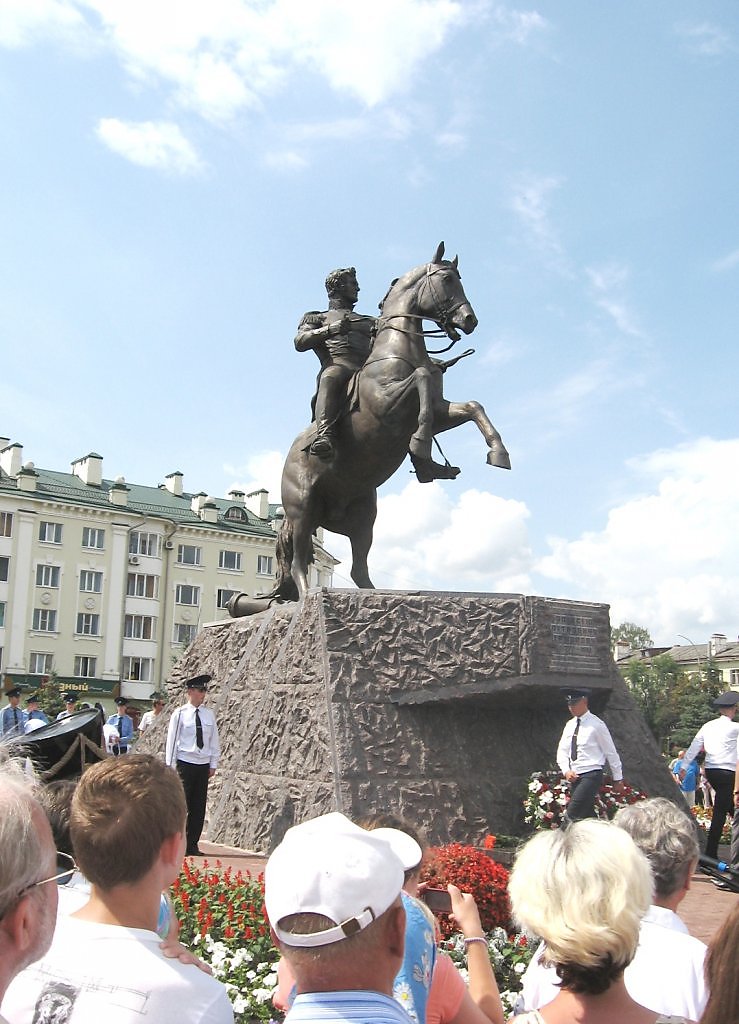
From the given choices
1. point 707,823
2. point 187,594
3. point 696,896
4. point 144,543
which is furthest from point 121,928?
point 187,594

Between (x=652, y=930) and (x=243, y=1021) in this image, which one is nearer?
(x=652, y=930)

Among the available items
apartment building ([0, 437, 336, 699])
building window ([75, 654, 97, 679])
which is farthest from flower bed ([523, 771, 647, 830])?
building window ([75, 654, 97, 679])

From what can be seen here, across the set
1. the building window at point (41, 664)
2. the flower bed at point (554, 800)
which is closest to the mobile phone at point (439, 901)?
the flower bed at point (554, 800)

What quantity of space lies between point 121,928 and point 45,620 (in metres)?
46.5

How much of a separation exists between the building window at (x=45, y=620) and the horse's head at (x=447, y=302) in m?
39.7

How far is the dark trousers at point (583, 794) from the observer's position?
8148mm

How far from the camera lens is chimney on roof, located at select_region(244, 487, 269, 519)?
188ft

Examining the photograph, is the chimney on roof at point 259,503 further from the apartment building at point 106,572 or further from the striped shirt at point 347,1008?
the striped shirt at point 347,1008

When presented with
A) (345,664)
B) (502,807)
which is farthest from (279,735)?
(502,807)

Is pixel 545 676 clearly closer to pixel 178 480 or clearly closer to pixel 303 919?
pixel 303 919

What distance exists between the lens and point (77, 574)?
47531 millimetres

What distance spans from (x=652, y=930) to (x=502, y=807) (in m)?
6.00

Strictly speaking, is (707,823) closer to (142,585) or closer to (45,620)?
(45,620)

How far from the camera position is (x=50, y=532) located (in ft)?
156
